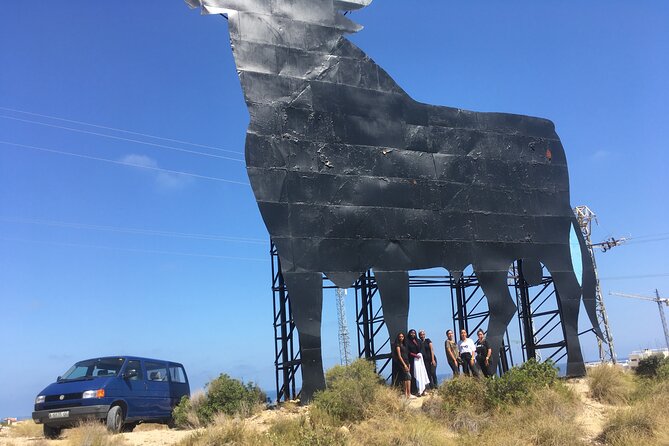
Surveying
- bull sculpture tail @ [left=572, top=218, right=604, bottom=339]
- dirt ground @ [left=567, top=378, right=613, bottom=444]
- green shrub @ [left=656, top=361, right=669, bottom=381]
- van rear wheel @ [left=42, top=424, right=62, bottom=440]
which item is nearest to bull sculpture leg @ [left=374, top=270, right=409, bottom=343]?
dirt ground @ [left=567, top=378, right=613, bottom=444]

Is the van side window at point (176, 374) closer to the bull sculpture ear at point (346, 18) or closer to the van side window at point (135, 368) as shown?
the van side window at point (135, 368)

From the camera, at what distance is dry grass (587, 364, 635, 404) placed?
45.4 feet

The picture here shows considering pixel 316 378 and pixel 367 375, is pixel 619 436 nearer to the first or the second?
pixel 367 375

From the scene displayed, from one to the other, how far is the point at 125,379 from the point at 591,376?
433 inches

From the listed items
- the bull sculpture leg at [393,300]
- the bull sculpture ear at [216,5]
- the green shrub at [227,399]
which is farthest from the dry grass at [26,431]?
the bull sculpture ear at [216,5]

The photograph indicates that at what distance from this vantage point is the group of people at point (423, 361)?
13477mm

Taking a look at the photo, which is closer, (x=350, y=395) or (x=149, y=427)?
(x=350, y=395)

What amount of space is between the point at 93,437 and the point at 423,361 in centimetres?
710

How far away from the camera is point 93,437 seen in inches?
411

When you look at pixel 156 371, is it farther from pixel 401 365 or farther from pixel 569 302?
pixel 569 302

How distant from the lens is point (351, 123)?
1453 cm

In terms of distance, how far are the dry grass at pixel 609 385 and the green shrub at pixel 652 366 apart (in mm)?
1007

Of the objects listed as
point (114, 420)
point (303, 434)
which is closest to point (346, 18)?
point (303, 434)

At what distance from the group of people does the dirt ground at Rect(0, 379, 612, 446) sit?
0.55 metres
